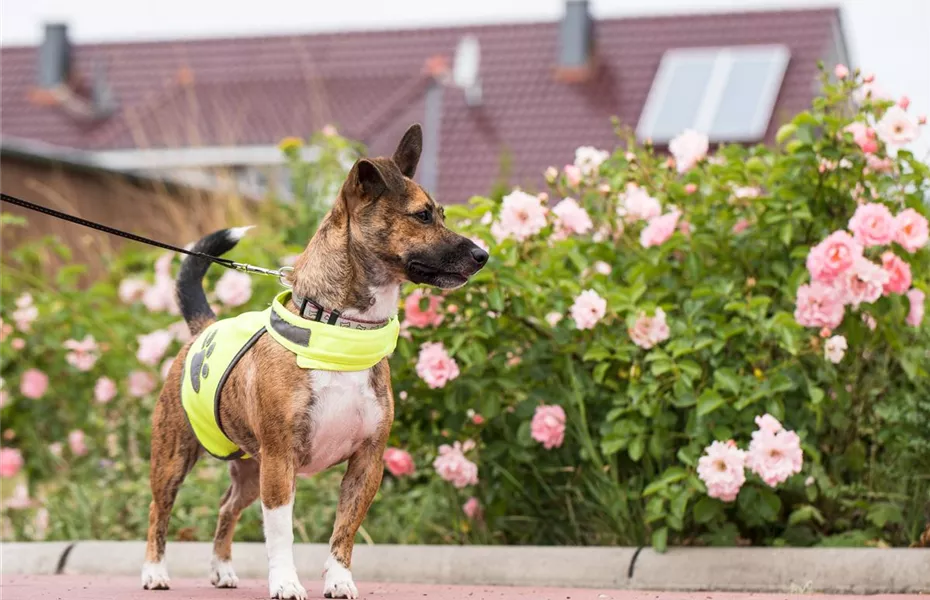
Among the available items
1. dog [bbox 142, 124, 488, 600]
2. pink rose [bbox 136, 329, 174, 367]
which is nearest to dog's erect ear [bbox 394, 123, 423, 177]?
dog [bbox 142, 124, 488, 600]

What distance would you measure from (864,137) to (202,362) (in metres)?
3.04

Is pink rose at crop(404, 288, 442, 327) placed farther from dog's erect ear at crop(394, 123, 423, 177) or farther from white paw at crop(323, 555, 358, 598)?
white paw at crop(323, 555, 358, 598)

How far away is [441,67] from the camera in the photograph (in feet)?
70.3

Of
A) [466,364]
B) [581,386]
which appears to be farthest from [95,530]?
[581,386]

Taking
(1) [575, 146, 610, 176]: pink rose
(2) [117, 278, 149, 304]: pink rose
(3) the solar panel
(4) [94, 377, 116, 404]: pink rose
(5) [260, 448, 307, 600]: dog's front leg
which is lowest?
(5) [260, 448, 307, 600]: dog's front leg

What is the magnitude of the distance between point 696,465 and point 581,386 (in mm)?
662

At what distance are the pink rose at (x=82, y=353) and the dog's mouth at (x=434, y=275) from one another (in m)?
4.04

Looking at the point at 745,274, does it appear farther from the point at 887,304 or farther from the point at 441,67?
the point at 441,67

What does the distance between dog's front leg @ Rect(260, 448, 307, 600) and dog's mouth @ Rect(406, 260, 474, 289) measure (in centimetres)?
70

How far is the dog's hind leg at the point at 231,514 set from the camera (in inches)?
195

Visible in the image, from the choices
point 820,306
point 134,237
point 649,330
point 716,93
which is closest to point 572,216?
point 649,330

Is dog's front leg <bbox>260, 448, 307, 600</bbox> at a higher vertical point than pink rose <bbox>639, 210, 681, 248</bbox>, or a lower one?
lower

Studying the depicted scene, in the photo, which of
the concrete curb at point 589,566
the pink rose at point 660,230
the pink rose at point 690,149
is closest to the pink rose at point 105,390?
the concrete curb at point 589,566

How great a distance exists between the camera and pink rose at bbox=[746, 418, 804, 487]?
518 cm
